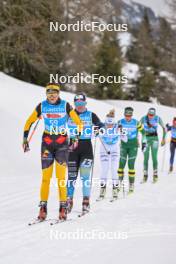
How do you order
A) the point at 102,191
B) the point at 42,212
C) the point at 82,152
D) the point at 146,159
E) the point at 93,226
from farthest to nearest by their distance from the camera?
1. the point at 146,159
2. the point at 102,191
3. the point at 82,152
4. the point at 42,212
5. the point at 93,226

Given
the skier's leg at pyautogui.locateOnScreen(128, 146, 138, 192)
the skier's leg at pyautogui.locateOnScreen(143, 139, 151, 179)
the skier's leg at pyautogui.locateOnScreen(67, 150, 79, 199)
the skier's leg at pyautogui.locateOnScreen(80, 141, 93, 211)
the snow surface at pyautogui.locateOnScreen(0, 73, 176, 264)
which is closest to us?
the snow surface at pyautogui.locateOnScreen(0, 73, 176, 264)

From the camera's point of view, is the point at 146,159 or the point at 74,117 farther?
the point at 146,159

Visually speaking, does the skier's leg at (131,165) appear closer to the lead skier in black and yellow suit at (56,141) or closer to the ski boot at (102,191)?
the ski boot at (102,191)

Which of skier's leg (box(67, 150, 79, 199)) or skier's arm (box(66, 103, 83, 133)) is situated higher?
skier's arm (box(66, 103, 83, 133))

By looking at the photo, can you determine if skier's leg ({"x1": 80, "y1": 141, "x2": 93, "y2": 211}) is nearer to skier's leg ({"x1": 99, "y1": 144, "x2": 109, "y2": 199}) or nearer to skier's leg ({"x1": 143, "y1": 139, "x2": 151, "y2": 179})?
skier's leg ({"x1": 99, "y1": 144, "x2": 109, "y2": 199})

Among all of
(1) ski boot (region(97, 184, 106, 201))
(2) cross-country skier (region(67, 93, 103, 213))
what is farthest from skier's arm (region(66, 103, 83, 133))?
(1) ski boot (region(97, 184, 106, 201))

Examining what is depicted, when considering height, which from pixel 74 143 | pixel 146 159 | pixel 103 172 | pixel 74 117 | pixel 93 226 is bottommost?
pixel 93 226

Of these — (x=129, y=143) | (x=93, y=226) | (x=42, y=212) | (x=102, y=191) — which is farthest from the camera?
(x=129, y=143)

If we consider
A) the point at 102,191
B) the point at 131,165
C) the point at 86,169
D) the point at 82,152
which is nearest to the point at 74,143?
the point at 82,152

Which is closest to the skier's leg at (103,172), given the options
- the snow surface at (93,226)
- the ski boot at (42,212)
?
Result: the snow surface at (93,226)

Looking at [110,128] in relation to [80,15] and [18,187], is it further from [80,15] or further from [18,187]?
[80,15]

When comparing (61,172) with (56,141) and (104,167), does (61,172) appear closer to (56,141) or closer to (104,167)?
(56,141)

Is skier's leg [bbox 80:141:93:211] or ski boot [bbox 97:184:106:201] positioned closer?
skier's leg [bbox 80:141:93:211]

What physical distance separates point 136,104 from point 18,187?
2585 cm
